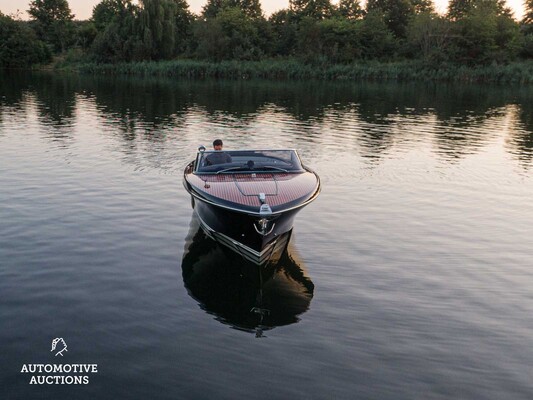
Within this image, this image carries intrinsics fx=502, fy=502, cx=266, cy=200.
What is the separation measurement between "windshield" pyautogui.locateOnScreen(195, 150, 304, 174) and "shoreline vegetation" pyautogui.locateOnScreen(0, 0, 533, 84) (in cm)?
6749

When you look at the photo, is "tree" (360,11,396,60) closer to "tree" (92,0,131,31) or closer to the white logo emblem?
"tree" (92,0,131,31)

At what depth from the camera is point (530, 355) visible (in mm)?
8695

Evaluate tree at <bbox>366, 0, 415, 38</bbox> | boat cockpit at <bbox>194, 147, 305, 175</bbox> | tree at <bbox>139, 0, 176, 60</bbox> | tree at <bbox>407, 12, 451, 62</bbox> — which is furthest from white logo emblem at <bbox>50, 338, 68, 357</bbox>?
tree at <bbox>366, 0, 415, 38</bbox>

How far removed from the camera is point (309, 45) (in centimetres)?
8938

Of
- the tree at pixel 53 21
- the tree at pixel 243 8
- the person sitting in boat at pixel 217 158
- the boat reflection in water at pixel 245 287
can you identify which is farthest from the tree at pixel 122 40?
the boat reflection in water at pixel 245 287

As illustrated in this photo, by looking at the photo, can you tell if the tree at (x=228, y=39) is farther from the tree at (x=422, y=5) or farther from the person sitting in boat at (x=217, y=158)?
the person sitting in boat at (x=217, y=158)

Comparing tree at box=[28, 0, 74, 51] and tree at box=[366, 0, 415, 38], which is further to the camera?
tree at box=[28, 0, 74, 51]

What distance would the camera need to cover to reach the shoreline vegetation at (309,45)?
3110 inches

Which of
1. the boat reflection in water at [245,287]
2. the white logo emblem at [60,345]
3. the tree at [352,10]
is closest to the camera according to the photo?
the white logo emblem at [60,345]

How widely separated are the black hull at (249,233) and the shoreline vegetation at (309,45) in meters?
70.7

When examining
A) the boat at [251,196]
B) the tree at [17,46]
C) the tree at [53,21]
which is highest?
the tree at [53,21]

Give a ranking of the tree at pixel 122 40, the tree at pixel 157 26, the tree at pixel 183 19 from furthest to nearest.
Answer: the tree at pixel 183 19
the tree at pixel 122 40
the tree at pixel 157 26

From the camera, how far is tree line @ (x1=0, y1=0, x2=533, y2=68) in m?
81.8

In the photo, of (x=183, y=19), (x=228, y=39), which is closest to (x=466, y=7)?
(x=228, y=39)
